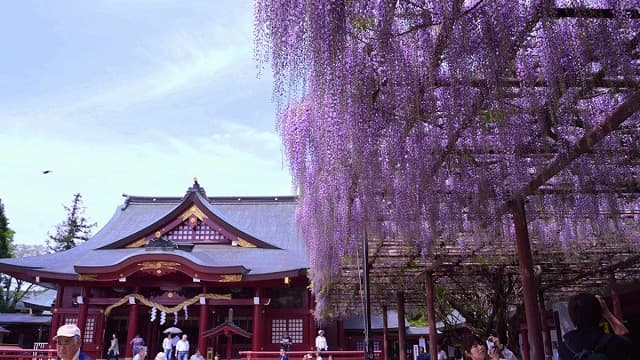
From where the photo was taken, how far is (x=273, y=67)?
3965mm

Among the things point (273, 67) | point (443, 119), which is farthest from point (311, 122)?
point (273, 67)

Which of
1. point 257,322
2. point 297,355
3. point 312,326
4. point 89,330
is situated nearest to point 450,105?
point 297,355

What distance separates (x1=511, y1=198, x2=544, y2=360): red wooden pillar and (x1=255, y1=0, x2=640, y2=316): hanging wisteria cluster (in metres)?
0.27

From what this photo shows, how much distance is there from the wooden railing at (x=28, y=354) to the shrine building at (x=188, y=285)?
157cm

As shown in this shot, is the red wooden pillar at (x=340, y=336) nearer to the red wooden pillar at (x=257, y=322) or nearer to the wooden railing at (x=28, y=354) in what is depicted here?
the red wooden pillar at (x=257, y=322)

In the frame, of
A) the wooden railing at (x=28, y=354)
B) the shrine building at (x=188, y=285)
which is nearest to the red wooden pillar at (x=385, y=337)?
the shrine building at (x=188, y=285)

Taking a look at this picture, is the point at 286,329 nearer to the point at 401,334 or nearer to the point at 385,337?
the point at 385,337

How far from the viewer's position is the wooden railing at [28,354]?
1301 centimetres

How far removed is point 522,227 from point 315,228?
311 cm

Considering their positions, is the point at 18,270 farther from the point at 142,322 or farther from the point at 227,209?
the point at 227,209

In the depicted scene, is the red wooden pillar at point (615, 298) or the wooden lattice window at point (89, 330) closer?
the red wooden pillar at point (615, 298)

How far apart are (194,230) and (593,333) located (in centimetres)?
1689

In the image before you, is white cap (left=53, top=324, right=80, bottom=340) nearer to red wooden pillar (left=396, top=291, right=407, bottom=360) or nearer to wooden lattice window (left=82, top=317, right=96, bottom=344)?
red wooden pillar (left=396, top=291, right=407, bottom=360)

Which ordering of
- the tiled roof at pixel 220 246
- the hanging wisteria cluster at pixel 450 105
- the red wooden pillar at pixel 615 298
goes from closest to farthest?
the hanging wisteria cluster at pixel 450 105 < the red wooden pillar at pixel 615 298 < the tiled roof at pixel 220 246
